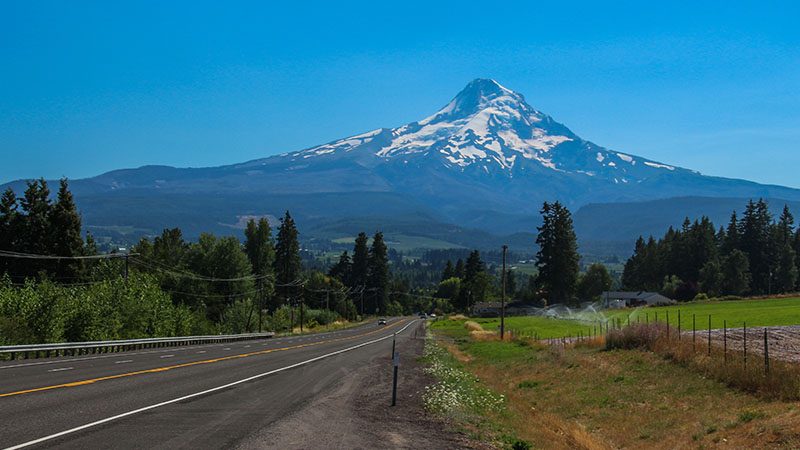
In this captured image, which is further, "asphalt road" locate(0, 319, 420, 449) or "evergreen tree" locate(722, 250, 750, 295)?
"evergreen tree" locate(722, 250, 750, 295)

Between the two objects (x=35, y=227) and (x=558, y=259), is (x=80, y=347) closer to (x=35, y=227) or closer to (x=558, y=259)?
(x=35, y=227)

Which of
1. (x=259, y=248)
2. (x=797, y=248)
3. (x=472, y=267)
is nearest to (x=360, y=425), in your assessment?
(x=259, y=248)

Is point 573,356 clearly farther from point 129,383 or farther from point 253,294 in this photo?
point 253,294

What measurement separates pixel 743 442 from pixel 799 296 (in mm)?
75679

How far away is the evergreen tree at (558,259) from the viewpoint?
424 feet

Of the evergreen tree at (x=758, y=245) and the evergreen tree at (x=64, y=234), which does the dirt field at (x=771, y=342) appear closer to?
the evergreen tree at (x=64, y=234)

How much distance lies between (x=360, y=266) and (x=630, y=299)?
2353 inches

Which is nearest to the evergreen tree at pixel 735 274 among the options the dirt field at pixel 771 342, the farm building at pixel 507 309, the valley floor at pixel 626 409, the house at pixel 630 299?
the house at pixel 630 299

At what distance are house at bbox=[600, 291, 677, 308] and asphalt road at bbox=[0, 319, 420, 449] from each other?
115m

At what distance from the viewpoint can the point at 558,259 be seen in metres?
129

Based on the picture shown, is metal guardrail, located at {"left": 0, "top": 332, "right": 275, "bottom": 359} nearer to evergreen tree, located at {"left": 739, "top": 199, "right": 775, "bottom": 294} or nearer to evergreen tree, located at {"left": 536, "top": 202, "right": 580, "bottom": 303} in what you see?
evergreen tree, located at {"left": 536, "top": 202, "right": 580, "bottom": 303}

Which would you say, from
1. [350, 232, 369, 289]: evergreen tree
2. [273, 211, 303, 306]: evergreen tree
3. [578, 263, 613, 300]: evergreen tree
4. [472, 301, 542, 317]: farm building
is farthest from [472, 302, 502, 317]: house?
[273, 211, 303, 306]: evergreen tree

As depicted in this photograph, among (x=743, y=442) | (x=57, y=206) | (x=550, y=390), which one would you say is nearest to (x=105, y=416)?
(x=743, y=442)

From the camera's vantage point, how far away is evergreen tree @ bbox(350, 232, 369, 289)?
17138 centimetres
